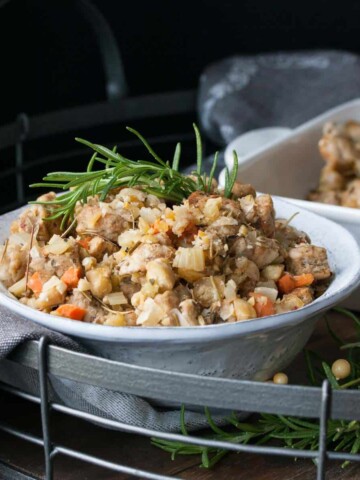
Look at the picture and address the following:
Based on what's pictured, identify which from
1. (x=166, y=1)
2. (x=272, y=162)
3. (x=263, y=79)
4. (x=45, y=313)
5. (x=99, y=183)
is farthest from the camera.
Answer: (x=166, y=1)

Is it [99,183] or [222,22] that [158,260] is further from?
[222,22]

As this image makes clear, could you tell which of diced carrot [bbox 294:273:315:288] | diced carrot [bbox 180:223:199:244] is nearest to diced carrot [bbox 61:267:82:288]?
diced carrot [bbox 180:223:199:244]

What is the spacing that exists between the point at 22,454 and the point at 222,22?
1.72 meters

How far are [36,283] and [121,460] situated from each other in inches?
7.3

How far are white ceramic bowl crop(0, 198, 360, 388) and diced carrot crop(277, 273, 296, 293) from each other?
1.4 inches

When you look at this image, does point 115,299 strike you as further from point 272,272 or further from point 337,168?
point 337,168

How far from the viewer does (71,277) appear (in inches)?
32.8

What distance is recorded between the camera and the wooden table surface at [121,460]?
83cm

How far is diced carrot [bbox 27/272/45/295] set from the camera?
0.84 m

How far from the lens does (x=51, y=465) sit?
0.80m

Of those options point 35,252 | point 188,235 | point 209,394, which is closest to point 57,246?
point 35,252

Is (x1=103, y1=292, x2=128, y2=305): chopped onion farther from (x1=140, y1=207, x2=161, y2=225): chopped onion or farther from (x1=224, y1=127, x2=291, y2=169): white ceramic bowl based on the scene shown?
(x1=224, y1=127, x2=291, y2=169): white ceramic bowl

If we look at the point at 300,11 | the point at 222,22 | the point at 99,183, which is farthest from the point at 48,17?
the point at 99,183

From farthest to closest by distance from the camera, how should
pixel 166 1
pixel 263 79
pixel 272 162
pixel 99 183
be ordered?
1. pixel 166 1
2. pixel 263 79
3. pixel 272 162
4. pixel 99 183
